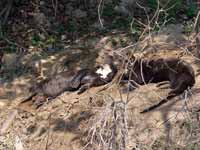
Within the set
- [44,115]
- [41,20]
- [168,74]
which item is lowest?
[44,115]

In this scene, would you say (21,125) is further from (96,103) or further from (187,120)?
(187,120)

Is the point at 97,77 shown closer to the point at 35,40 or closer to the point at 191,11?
the point at 35,40

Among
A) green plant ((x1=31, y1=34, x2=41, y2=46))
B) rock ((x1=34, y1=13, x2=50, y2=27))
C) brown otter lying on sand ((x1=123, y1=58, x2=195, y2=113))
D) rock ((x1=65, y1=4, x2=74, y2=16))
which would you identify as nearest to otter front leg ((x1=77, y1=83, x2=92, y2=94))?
brown otter lying on sand ((x1=123, y1=58, x2=195, y2=113))

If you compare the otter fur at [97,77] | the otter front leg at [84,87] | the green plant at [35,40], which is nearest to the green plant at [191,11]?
the otter fur at [97,77]

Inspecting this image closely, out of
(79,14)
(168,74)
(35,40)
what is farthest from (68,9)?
(168,74)

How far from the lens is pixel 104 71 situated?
8555 millimetres

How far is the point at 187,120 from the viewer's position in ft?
22.3

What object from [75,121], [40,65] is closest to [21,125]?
[75,121]

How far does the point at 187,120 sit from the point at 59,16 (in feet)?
13.0

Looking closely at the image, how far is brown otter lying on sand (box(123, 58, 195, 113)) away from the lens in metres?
7.55

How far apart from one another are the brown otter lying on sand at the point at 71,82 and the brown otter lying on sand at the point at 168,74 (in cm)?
43

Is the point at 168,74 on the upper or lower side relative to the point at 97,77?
upper

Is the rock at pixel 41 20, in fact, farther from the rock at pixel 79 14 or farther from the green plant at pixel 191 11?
the green plant at pixel 191 11

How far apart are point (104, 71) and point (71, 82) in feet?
1.56
